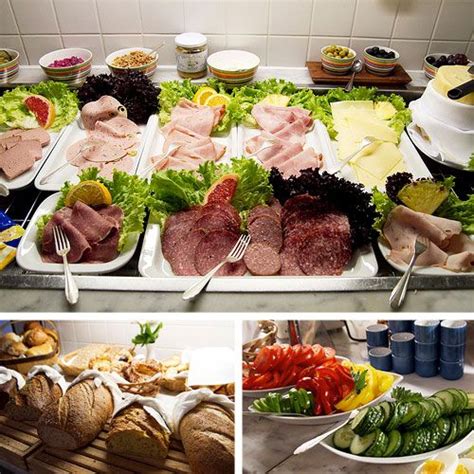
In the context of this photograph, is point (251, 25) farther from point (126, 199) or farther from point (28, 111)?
point (126, 199)

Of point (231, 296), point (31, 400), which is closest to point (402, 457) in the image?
point (231, 296)

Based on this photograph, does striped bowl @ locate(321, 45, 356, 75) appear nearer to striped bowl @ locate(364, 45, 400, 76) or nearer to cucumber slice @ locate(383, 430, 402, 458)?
striped bowl @ locate(364, 45, 400, 76)

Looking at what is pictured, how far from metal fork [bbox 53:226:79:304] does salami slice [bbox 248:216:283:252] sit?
0.58m

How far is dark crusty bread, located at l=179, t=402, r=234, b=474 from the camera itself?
125 cm

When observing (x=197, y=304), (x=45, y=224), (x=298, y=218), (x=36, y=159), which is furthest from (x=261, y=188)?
(x=36, y=159)

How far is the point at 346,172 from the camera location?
2.11m

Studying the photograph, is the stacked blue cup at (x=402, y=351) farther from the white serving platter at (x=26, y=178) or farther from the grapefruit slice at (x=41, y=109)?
the grapefruit slice at (x=41, y=109)

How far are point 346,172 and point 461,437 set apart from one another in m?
1.10

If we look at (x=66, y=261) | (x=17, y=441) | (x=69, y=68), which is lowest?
(x=17, y=441)

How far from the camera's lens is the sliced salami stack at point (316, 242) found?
163cm

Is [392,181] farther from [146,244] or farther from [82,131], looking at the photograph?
[82,131]

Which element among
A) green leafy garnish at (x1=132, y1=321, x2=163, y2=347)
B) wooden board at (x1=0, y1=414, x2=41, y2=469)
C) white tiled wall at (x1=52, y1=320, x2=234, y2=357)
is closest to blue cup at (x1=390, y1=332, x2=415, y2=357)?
white tiled wall at (x1=52, y1=320, x2=234, y2=357)

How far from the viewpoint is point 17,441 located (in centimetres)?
139

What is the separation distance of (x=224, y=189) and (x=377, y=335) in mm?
776
